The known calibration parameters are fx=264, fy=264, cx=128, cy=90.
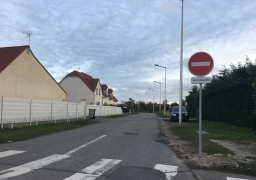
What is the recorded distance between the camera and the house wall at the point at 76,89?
52344 mm

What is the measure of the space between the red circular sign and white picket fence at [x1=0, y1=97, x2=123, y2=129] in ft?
36.9

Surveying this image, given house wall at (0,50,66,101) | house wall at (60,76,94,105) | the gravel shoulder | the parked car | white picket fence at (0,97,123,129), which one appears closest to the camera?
the gravel shoulder

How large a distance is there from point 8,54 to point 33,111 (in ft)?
29.1

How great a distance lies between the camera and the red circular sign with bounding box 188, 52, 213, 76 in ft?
Result: 26.2

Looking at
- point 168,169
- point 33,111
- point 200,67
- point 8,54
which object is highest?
point 8,54

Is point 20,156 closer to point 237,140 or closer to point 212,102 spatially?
point 237,140

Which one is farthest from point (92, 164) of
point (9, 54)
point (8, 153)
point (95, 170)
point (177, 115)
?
point (177, 115)

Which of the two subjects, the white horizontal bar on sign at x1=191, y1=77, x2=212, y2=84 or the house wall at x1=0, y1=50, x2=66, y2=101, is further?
the house wall at x1=0, y1=50, x2=66, y2=101

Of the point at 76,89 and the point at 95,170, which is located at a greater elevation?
the point at 76,89

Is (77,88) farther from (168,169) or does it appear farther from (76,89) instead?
(168,169)

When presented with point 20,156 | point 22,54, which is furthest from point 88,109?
point 20,156

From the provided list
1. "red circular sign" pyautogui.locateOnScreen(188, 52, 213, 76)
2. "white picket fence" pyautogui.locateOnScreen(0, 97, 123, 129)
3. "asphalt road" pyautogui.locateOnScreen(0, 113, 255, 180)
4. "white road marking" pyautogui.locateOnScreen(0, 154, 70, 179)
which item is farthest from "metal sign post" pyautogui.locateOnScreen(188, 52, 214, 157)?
"white picket fence" pyautogui.locateOnScreen(0, 97, 123, 129)

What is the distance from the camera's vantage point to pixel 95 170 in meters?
6.21

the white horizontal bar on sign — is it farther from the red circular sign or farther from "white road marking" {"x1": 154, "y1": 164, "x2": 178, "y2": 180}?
"white road marking" {"x1": 154, "y1": 164, "x2": 178, "y2": 180}
